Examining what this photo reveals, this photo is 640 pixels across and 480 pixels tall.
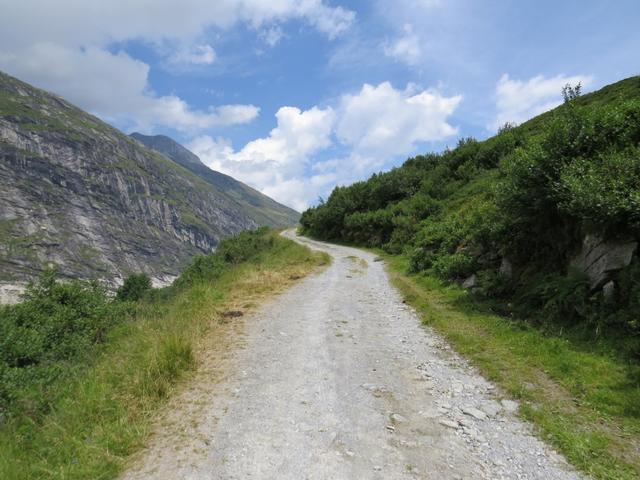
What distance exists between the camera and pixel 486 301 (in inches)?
492

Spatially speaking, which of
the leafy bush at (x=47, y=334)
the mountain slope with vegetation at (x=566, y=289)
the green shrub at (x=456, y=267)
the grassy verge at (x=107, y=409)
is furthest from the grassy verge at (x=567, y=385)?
the leafy bush at (x=47, y=334)

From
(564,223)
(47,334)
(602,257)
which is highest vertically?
(564,223)

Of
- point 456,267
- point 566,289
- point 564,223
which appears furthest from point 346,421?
point 456,267

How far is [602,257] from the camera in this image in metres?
9.22

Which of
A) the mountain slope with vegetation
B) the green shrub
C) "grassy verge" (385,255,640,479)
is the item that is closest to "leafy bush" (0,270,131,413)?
"grassy verge" (385,255,640,479)

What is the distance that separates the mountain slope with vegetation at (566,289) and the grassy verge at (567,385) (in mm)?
18

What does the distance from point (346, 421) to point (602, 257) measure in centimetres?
781

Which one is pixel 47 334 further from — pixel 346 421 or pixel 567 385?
pixel 567 385

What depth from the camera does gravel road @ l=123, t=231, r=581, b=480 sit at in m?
4.70

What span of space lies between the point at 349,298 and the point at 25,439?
11.1 meters

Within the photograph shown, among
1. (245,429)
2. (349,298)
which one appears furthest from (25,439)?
(349,298)

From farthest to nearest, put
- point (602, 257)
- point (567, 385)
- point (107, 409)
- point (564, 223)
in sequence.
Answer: point (564, 223)
point (602, 257)
point (567, 385)
point (107, 409)

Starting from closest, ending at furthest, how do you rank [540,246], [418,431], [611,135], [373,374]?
[418,431]
[373,374]
[611,135]
[540,246]

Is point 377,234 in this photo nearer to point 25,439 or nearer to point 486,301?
point 486,301
